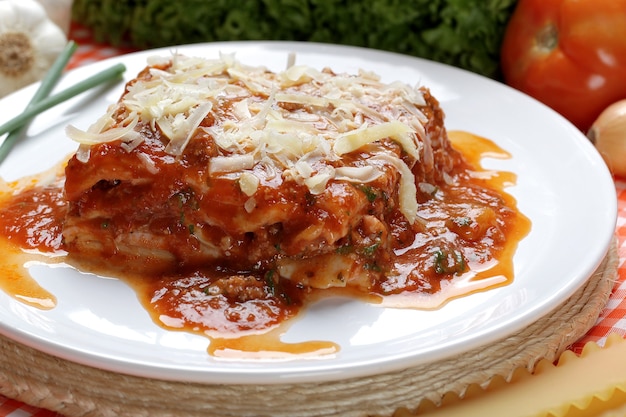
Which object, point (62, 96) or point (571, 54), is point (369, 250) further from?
point (571, 54)

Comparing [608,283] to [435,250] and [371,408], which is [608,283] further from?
[371,408]

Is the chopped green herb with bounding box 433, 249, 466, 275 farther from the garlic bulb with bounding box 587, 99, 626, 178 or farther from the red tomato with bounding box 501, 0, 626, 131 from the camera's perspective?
the red tomato with bounding box 501, 0, 626, 131

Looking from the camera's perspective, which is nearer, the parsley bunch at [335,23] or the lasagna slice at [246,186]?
the lasagna slice at [246,186]

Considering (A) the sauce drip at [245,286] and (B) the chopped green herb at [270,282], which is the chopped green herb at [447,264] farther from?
(B) the chopped green herb at [270,282]

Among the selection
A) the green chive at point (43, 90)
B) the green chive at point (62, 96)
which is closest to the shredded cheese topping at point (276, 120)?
the green chive at point (62, 96)

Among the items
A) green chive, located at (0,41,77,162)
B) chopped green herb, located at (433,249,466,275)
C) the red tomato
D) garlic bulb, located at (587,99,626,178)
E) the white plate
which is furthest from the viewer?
the red tomato

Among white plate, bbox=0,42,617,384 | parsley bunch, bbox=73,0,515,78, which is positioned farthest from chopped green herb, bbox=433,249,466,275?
parsley bunch, bbox=73,0,515,78

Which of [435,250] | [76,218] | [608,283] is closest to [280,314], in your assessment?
[435,250]
